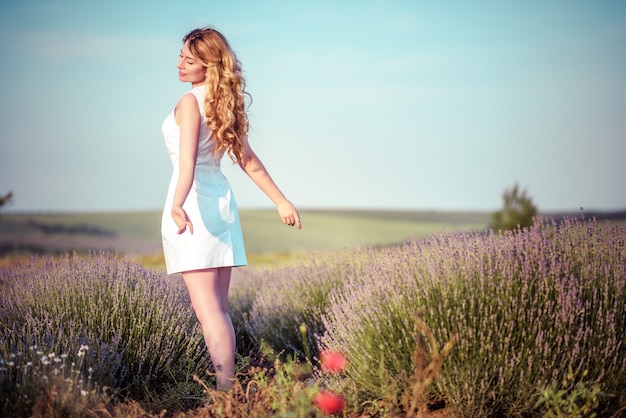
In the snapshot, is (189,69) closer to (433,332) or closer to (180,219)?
(180,219)

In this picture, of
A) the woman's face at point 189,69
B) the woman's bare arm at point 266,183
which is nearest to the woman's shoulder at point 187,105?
the woman's face at point 189,69

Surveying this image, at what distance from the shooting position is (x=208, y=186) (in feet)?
12.3

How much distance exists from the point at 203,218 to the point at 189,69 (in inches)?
33.4

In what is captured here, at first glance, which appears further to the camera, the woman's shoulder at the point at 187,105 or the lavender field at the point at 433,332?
the woman's shoulder at the point at 187,105

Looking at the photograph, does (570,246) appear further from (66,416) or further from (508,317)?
(66,416)

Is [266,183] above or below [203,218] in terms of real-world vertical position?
above

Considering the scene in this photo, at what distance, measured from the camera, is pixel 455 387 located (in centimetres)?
346

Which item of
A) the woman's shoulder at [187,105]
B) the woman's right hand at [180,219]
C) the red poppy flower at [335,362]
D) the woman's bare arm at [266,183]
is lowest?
the red poppy flower at [335,362]

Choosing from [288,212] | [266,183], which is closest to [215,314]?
[288,212]

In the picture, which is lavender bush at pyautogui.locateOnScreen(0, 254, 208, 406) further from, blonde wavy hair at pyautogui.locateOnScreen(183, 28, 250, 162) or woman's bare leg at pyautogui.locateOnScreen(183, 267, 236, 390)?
blonde wavy hair at pyautogui.locateOnScreen(183, 28, 250, 162)

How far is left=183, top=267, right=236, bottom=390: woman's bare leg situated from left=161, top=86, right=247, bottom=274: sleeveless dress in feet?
0.36

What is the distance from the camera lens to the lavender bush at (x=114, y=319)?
14.1 ft

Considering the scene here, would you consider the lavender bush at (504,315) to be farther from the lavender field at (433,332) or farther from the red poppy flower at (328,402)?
the red poppy flower at (328,402)

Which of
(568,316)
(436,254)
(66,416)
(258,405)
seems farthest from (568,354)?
(66,416)
